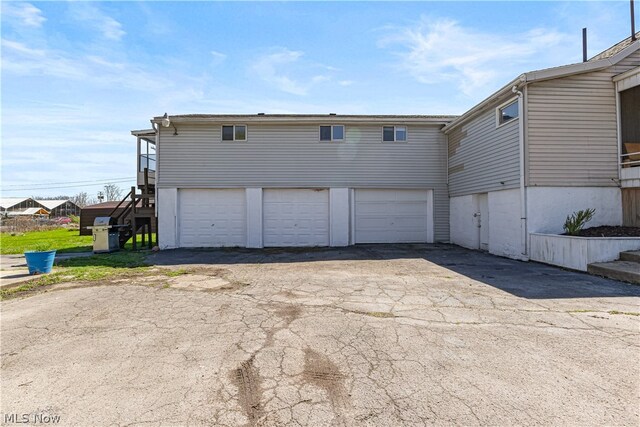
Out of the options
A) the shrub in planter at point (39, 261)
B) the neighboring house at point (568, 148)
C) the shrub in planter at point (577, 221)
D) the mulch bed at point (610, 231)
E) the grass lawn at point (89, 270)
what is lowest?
the grass lawn at point (89, 270)

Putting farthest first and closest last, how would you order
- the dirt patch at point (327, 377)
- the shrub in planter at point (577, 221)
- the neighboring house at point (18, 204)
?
the neighboring house at point (18, 204), the shrub in planter at point (577, 221), the dirt patch at point (327, 377)

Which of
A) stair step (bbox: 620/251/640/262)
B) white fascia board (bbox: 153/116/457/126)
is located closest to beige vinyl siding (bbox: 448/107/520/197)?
white fascia board (bbox: 153/116/457/126)

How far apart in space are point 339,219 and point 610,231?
8.42 m

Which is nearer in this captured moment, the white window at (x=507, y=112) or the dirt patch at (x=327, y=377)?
the dirt patch at (x=327, y=377)

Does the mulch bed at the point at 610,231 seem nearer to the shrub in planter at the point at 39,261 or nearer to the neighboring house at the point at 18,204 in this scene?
the shrub in planter at the point at 39,261

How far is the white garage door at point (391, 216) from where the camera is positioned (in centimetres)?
1332

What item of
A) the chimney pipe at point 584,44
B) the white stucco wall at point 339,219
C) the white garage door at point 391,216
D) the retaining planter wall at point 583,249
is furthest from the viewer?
the white garage door at point 391,216

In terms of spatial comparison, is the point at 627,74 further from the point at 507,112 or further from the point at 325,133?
the point at 325,133

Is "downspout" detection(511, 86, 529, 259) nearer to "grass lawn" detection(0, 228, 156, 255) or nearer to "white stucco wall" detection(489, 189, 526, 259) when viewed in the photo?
"white stucco wall" detection(489, 189, 526, 259)

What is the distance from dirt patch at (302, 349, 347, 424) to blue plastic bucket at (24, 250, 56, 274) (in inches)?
317

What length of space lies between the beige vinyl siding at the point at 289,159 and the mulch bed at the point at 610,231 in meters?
5.88

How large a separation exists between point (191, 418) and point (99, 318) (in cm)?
324

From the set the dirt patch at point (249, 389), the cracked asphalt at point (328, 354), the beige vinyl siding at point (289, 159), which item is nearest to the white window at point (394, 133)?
the beige vinyl siding at point (289, 159)

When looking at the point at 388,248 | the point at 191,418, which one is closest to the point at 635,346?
the point at 191,418
